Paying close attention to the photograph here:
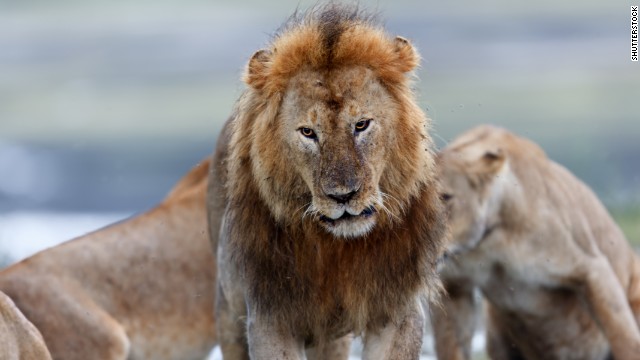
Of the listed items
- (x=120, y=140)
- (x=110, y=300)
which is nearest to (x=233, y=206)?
(x=110, y=300)

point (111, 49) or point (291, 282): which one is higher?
point (291, 282)

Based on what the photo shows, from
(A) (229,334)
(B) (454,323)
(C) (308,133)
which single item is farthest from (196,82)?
(C) (308,133)

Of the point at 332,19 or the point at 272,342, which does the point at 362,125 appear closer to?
the point at 332,19

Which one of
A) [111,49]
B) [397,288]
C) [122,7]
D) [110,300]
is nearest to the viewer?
[397,288]

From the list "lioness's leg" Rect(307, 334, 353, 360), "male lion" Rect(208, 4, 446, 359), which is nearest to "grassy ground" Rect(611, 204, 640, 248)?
"lioness's leg" Rect(307, 334, 353, 360)

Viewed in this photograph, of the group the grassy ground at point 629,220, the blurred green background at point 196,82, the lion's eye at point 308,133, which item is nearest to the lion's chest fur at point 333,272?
the lion's eye at point 308,133

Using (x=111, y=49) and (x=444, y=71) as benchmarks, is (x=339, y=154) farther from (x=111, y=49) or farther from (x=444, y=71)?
(x=111, y=49)

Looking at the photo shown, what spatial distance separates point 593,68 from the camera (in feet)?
83.1

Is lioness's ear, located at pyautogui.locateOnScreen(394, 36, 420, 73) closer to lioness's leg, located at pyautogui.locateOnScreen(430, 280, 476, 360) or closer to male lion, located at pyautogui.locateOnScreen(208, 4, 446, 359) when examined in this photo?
male lion, located at pyautogui.locateOnScreen(208, 4, 446, 359)

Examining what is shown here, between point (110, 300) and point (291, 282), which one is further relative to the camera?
point (110, 300)

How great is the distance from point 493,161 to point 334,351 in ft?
5.88

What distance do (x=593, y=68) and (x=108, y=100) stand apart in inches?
255

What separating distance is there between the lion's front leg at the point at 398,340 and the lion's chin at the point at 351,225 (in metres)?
0.43

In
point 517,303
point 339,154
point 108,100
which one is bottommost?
point 108,100
